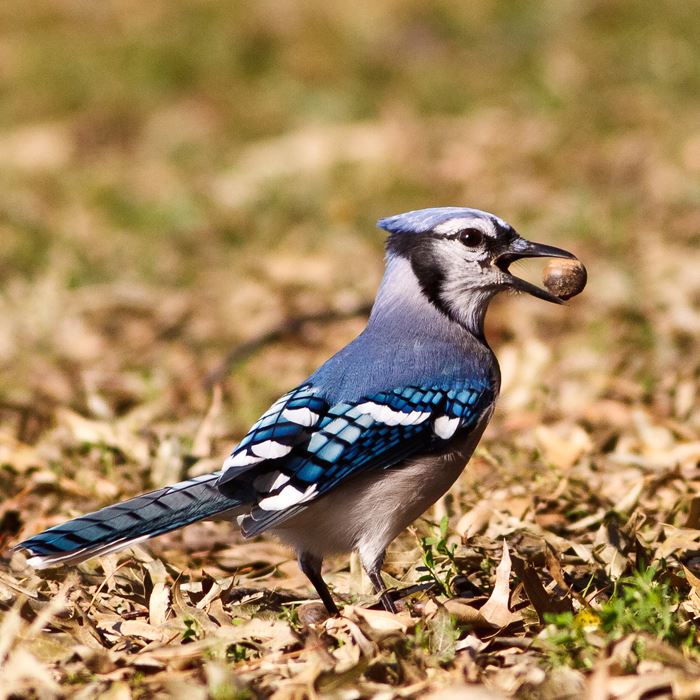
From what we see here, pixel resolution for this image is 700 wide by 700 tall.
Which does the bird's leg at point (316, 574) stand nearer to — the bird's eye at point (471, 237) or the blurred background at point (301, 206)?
the blurred background at point (301, 206)

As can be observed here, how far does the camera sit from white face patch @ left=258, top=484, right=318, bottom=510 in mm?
3121

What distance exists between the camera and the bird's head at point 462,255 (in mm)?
3840

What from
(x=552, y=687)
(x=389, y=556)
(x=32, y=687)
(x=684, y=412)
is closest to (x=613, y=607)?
(x=552, y=687)

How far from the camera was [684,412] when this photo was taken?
4949mm

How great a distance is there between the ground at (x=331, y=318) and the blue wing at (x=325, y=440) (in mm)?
285

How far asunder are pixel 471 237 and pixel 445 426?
0.74 m

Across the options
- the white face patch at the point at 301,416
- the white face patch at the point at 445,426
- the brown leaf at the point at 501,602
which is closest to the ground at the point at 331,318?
the brown leaf at the point at 501,602

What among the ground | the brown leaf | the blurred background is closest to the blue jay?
the ground

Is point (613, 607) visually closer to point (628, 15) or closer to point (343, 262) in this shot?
point (343, 262)

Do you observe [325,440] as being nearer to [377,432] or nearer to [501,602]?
[377,432]

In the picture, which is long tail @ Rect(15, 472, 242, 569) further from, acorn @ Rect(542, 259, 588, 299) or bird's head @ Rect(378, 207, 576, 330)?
acorn @ Rect(542, 259, 588, 299)

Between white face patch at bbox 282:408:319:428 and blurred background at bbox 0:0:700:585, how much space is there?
1.13m

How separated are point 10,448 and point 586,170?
5658 mm

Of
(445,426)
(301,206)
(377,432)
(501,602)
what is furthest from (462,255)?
(301,206)
